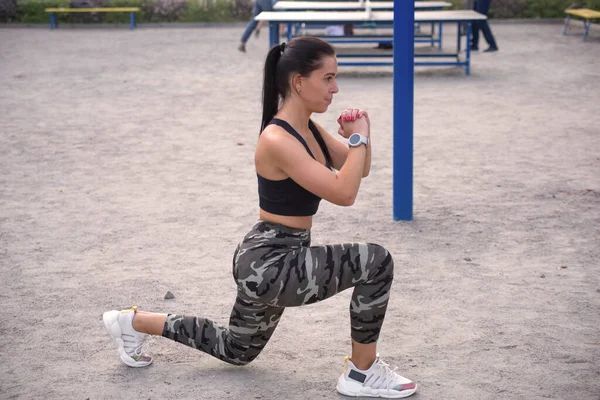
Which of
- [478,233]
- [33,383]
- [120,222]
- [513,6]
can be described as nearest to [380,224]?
[478,233]

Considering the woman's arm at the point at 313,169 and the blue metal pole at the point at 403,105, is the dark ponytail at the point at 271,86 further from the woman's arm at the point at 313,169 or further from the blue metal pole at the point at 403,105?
the blue metal pole at the point at 403,105

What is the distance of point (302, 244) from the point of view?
3.35 m

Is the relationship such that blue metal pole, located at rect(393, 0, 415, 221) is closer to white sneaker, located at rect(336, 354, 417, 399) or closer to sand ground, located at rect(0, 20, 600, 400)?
sand ground, located at rect(0, 20, 600, 400)

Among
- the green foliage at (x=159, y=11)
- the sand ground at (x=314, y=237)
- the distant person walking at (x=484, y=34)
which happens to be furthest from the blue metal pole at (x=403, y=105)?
the green foliage at (x=159, y=11)

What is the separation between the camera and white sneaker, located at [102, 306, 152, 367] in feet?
11.8

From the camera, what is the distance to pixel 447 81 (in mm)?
12180

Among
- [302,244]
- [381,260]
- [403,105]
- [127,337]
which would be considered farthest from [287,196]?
[403,105]

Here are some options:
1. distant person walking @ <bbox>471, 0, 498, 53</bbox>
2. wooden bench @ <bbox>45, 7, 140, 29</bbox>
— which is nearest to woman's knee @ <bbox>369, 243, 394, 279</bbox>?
distant person walking @ <bbox>471, 0, 498, 53</bbox>

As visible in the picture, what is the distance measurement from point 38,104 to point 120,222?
5320mm

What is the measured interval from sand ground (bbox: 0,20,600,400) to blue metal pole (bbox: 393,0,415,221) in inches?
7.8

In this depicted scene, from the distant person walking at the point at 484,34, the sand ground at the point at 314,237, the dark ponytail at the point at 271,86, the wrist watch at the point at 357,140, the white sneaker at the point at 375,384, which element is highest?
the dark ponytail at the point at 271,86

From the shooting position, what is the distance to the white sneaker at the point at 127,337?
360cm

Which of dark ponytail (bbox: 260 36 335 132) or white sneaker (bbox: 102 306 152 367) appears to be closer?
dark ponytail (bbox: 260 36 335 132)

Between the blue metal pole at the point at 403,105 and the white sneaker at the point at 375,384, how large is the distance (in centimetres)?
253
